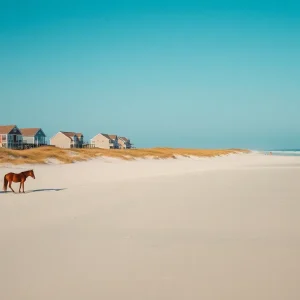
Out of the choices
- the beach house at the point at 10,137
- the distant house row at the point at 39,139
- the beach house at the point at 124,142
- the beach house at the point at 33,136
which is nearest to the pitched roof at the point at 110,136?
the distant house row at the point at 39,139

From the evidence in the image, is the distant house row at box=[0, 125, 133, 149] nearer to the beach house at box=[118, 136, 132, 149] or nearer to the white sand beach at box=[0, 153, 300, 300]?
the beach house at box=[118, 136, 132, 149]

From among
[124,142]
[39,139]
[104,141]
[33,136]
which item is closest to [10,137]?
[33,136]

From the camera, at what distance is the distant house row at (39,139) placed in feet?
252

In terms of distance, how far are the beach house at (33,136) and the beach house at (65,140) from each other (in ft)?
34.3

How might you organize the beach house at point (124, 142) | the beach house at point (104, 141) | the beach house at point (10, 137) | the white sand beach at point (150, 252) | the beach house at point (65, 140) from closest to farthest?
the white sand beach at point (150, 252)
the beach house at point (10, 137)
the beach house at point (65, 140)
the beach house at point (104, 141)
the beach house at point (124, 142)

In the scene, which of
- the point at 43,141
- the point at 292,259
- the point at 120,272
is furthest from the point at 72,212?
the point at 43,141

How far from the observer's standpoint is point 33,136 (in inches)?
3420

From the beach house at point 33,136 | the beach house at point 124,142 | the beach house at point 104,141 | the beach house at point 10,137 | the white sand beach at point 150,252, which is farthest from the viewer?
the beach house at point 124,142

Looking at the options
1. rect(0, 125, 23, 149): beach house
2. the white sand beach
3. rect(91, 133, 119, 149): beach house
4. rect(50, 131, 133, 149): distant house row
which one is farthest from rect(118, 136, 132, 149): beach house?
the white sand beach

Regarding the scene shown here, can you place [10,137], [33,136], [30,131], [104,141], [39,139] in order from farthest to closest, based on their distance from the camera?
[104,141] → [39,139] → [30,131] → [33,136] → [10,137]

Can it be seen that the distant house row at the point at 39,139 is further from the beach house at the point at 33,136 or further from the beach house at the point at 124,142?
the beach house at the point at 124,142

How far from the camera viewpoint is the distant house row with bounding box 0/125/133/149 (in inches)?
3024

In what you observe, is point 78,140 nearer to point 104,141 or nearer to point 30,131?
point 104,141

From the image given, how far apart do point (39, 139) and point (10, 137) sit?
12.6 metres
